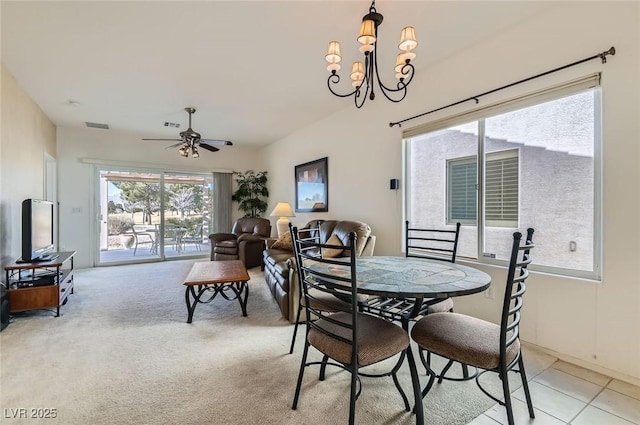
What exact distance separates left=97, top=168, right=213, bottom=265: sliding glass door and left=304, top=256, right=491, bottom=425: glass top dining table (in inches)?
220

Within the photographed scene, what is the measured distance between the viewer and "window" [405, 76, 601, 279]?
6.86 feet

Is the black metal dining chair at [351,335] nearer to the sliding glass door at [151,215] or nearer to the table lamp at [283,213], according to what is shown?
the table lamp at [283,213]

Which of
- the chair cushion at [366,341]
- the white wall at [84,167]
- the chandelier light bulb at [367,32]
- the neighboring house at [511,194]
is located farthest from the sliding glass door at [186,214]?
the chandelier light bulb at [367,32]

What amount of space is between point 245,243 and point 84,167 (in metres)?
3.47

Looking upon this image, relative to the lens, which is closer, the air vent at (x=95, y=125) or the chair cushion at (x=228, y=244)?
the air vent at (x=95, y=125)

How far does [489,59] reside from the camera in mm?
2527

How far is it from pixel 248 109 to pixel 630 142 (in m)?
4.15

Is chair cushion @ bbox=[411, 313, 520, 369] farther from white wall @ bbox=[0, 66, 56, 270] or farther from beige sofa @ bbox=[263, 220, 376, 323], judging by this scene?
white wall @ bbox=[0, 66, 56, 270]

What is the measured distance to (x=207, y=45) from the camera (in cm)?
261

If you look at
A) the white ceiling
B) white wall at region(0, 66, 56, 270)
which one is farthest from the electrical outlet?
white wall at region(0, 66, 56, 270)

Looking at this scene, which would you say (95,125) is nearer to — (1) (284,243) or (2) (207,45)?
(2) (207,45)

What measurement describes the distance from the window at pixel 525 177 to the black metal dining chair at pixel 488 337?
0.88 metres

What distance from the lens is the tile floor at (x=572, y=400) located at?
1.54 meters

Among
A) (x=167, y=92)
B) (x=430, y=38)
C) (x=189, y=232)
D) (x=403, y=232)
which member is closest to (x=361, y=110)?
(x=430, y=38)
